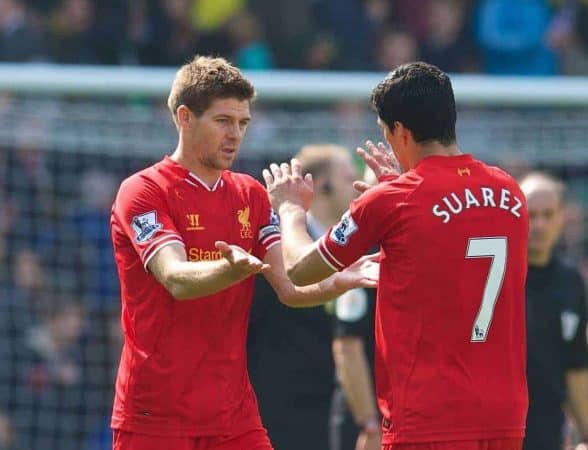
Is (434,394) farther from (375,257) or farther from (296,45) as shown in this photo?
(296,45)

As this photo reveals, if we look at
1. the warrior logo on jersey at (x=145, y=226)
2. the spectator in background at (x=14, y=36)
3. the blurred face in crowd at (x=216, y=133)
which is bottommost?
the warrior logo on jersey at (x=145, y=226)

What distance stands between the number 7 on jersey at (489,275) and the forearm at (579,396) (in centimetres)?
223

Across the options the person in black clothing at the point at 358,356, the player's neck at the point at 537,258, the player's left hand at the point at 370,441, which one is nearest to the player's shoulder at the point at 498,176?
the person in black clothing at the point at 358,356

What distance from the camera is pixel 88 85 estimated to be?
10.1m

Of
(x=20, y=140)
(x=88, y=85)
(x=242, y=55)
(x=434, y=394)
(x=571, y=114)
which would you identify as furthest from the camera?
(x=242, y=55)

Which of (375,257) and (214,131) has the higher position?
(214,131)

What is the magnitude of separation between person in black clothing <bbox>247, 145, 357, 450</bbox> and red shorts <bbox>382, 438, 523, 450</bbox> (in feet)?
7.69

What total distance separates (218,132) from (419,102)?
96cm

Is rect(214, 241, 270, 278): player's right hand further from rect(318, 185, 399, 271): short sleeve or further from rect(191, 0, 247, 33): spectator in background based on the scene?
rect(191, 0, 247, 33): spectator in background

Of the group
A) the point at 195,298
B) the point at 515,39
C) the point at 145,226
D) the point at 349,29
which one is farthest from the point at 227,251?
the point at 515,39

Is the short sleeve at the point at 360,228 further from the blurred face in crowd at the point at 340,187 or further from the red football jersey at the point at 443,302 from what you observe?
the blurred face in crowd at the point at 340,187

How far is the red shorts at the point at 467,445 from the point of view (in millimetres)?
5461

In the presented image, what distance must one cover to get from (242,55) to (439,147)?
755 cm

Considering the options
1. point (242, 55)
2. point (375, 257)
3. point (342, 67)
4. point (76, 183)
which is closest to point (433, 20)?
point (342, 67)
